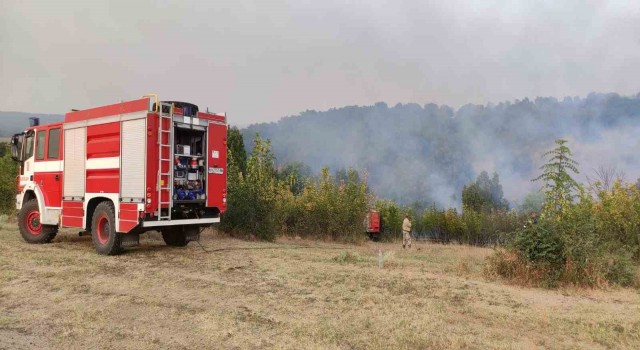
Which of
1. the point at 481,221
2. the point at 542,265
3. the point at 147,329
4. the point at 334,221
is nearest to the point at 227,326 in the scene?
the point at 147,329

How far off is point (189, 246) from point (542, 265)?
8.26 m

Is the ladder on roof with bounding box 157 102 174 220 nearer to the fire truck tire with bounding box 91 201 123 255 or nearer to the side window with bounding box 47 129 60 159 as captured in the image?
the fire truck tire with bounding box 91 201 123 255

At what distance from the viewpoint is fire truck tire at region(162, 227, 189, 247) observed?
39.5ft

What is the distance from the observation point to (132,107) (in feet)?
32.8

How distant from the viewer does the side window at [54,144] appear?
38.7ft

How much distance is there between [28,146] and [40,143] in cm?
78

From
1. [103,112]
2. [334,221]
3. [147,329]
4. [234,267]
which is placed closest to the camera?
[147,329]

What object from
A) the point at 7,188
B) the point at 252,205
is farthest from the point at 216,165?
the point at 7,188

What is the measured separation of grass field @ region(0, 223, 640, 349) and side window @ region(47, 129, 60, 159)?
3204 mm

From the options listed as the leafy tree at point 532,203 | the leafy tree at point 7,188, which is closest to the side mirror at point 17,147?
the leafy tree at point 7,188

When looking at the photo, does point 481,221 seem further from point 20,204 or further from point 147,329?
point 147,329

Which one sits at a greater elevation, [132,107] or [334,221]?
[132,107]

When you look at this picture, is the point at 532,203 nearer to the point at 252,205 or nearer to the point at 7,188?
the point at 252,205

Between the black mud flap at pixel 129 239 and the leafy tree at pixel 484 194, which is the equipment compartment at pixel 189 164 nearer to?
the black mud flap at pixel 129 239
